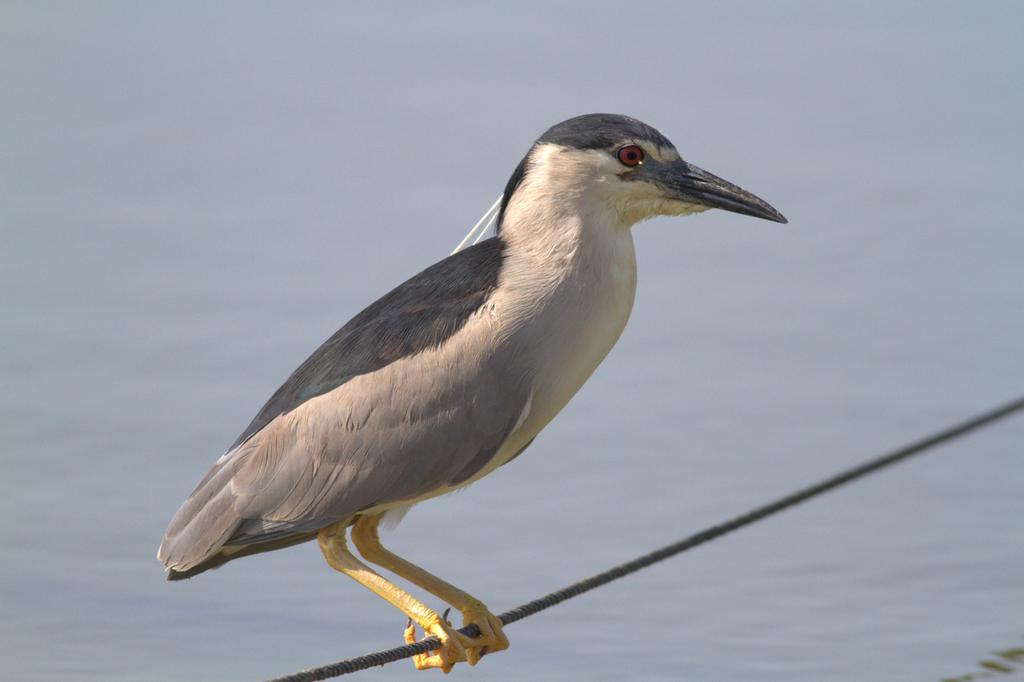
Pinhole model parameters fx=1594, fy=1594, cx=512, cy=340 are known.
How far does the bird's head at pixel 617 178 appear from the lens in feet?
13.7

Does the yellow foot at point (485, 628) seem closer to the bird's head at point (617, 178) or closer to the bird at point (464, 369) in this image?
the bird at point (464, 369)

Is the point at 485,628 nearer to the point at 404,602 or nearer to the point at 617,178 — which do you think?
the point at 404,602

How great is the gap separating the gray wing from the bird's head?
23 cm

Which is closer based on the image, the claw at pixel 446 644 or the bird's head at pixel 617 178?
the claw at pixel 446 644

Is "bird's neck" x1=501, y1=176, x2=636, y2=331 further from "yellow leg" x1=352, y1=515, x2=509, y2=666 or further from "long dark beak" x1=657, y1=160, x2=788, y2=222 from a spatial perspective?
"yellow leg" x1=352, y1=515, x2=509, y2=666

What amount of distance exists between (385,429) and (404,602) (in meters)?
0.45

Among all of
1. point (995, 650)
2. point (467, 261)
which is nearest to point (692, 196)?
point (467, 261)

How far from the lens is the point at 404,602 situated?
4137mm

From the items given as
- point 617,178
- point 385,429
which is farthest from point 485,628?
point 617,178

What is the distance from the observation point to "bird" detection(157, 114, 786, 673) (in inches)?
162

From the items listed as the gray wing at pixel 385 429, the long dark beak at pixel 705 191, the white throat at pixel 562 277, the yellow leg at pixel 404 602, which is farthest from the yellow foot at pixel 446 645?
the long dark beak at pixel 705 191

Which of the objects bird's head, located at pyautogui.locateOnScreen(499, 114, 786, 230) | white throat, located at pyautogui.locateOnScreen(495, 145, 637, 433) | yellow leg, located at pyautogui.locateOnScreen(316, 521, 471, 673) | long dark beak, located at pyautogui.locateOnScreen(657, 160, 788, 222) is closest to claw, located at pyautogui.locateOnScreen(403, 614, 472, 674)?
yellow leg, located at pyautogui.locateOnScreen(316, 521, 471, 673)

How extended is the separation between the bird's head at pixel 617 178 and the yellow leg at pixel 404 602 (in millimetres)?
1018

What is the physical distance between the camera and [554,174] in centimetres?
420
